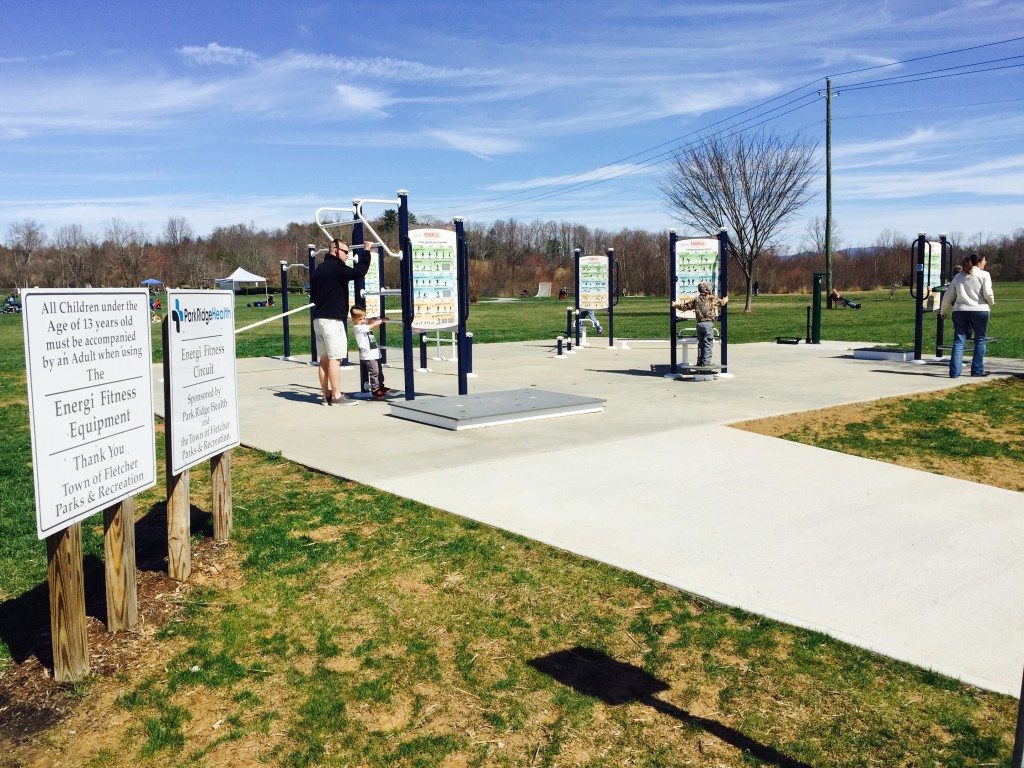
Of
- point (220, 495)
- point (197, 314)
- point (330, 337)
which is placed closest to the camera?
point (197, 314)

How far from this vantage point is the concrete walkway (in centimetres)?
425

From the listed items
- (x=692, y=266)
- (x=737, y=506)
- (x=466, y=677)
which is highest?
(x=692, y=266)

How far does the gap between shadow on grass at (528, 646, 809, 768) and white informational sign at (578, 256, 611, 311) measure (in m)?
16.5

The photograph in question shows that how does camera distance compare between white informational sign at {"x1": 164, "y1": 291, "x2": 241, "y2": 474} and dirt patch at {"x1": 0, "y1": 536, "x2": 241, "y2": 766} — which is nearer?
dirt patch at {"x1": 0, "y1": 536, "x2": 241, "y2": 766}

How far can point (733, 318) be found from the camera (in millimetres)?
34375

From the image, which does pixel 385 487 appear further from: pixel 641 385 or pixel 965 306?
pixel 965 306

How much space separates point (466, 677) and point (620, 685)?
2.18 ft

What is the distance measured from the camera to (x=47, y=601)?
4605mm

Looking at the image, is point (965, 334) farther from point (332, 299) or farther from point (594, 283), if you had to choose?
point (332, 299)

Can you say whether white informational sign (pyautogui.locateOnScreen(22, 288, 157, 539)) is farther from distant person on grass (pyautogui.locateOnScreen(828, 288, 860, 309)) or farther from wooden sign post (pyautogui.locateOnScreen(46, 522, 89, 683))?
distant person on grass (pyautogui.locateOnScreen(828, 288, 860, 309))

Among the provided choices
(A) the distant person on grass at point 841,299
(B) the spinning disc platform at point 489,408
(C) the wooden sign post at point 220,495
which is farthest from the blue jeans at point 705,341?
(A) the distant person on grass at point 841,299

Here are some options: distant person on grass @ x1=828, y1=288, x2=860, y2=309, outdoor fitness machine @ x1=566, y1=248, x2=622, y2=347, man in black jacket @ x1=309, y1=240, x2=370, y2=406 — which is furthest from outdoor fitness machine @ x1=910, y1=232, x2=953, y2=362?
distant person on grass @ x1=828, y1=288, x2=860, y2=309

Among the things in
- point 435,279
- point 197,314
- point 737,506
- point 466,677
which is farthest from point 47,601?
point 435,279

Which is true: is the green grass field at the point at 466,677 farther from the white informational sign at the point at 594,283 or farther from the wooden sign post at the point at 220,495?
the white informational sign at the point at 594,283
